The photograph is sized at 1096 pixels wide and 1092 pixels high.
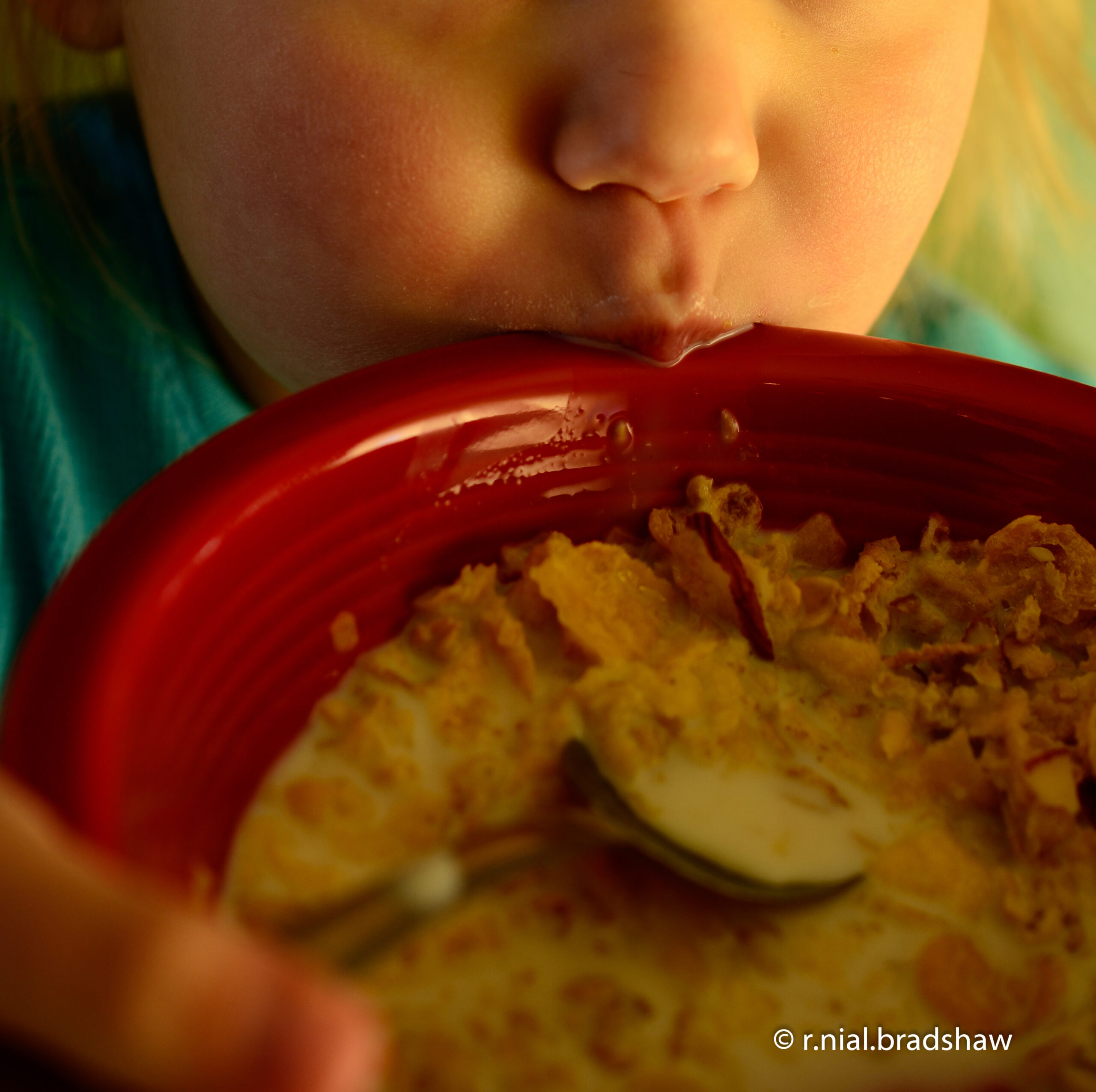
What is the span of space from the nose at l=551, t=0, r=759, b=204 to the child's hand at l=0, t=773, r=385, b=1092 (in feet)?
1.04

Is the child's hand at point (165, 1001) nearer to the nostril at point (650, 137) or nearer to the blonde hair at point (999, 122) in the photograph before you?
the nostril at point (650, 137)

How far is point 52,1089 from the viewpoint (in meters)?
0.21

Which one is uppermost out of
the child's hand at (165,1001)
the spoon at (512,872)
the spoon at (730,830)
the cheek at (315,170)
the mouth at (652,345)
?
the cheek at (315,170)

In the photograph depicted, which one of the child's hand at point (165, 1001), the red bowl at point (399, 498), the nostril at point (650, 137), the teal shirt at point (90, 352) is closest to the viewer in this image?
the child's hand at point (165, 1001)

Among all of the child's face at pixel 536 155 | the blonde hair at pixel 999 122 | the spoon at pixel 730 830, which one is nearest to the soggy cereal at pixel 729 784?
the spoon at pixel 730 830

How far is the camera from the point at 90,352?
0.71 m

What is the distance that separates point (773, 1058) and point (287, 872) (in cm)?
15

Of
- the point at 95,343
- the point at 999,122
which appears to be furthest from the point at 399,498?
the point at 999,122

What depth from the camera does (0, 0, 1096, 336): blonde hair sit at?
2.31 feet

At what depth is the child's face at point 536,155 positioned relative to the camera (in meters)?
0.43

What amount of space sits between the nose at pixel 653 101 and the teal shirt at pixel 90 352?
0.36 m

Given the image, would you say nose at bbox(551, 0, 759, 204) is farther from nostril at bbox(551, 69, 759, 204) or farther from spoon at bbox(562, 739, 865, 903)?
spoon at bbox(562, 739, 865, 903)

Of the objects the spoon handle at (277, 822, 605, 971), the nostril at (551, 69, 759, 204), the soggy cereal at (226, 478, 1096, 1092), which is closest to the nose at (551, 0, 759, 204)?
the nostril at (551, 69, 759, 204)

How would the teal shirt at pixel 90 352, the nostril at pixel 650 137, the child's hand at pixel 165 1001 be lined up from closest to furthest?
the child's hand at pixel 165 1001, the nostril at pixel 650 137, the teal shirt at pixel 90 352
